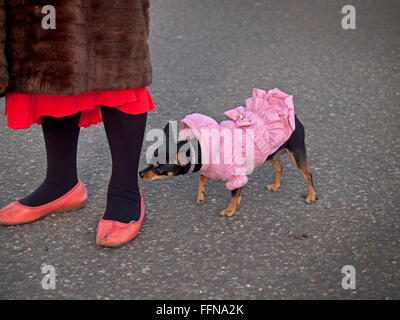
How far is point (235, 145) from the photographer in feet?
8.65

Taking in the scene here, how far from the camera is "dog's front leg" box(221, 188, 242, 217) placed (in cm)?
279

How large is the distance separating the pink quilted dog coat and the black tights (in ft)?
0.89

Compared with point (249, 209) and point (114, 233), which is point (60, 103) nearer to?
point (114, 233)

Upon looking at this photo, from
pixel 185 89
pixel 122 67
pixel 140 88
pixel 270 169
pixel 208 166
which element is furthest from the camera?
pixel 185 89

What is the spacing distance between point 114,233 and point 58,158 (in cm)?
49

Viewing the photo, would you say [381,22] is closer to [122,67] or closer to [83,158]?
[83,158]

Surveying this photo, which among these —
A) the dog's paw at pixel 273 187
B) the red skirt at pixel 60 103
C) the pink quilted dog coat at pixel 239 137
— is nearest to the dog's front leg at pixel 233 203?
the pink quilted dog coat at pixel 239 137

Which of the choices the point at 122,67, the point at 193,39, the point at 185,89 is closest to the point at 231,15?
the point at 193,39

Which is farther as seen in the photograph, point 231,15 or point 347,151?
point 231,15

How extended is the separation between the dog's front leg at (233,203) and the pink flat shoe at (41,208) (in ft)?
2.56

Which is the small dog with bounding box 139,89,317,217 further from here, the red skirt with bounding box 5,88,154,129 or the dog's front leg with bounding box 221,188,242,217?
the red skirt with bounding box 5,88,154,129

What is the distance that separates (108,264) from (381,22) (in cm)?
466

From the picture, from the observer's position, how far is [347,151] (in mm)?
3516

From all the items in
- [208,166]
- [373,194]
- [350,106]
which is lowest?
[373,194]
